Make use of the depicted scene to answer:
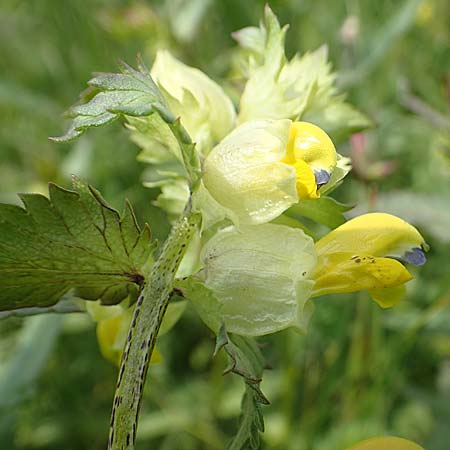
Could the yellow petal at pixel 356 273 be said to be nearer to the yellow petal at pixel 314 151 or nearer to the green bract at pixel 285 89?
the yellow petal at pixel 314 151

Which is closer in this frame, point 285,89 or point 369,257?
point 369,257

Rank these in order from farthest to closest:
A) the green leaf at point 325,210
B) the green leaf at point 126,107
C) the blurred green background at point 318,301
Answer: the blurred green background at point 318,301, the green leaf at point 325,210, the green leaf at point 126,107

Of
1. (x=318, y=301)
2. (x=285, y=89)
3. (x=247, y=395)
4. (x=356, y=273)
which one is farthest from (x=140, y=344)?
(x=318, y=301)

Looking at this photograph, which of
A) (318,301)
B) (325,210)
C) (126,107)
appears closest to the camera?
(126,107)

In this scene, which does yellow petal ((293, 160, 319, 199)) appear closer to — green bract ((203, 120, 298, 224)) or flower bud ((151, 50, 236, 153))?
green bract ((203, 120, 298, 224))

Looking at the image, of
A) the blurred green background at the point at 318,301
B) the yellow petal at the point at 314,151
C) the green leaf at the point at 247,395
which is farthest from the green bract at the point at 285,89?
the blurred green background at the point at 318,301

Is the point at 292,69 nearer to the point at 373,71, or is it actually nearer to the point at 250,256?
the point at 250,256

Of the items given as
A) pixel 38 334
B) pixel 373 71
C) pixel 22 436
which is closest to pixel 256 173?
pixel 38 334

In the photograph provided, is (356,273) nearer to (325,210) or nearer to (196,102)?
(325,210)
